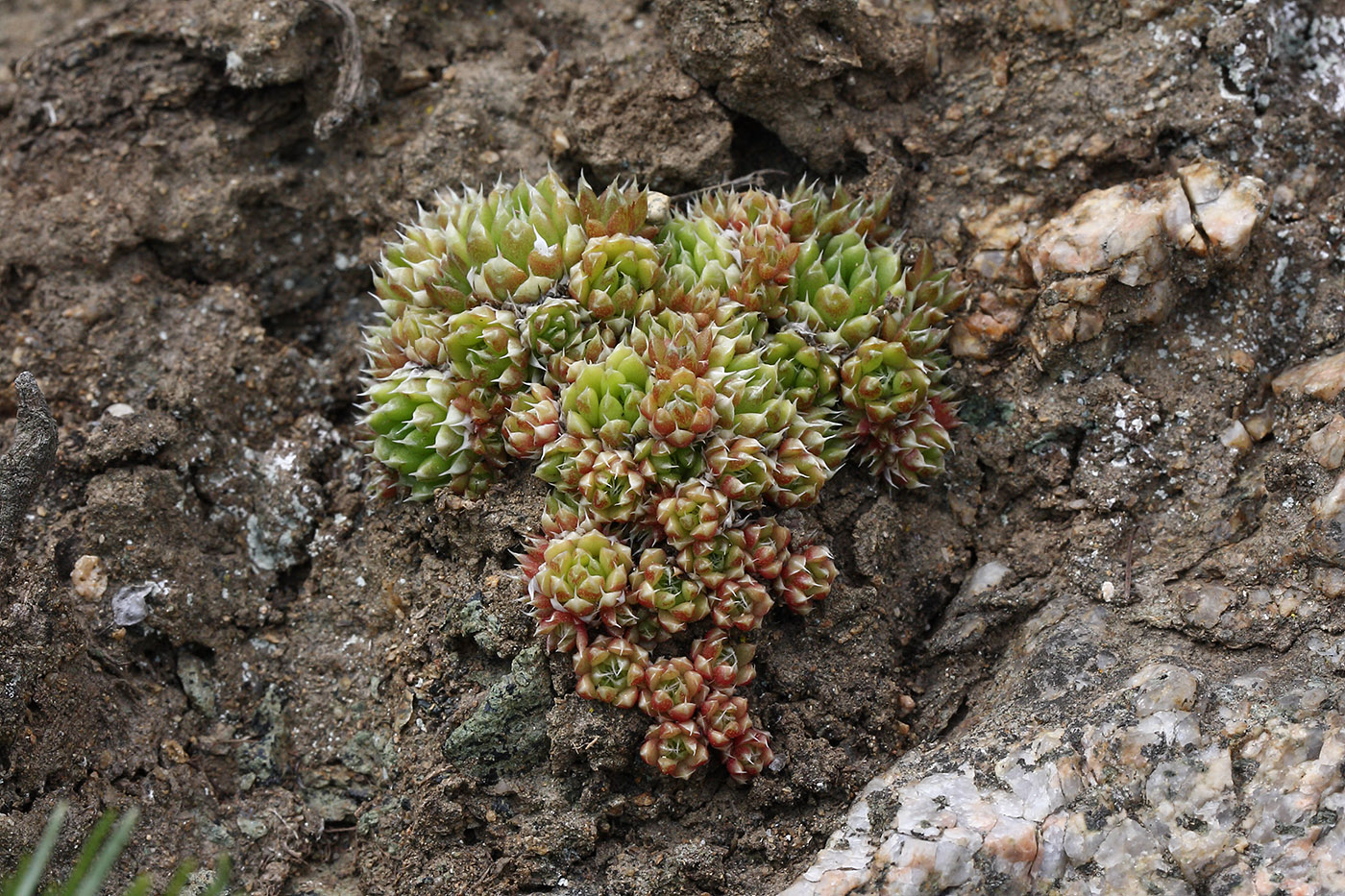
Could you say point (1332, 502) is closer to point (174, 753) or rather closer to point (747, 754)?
point (747, 754)

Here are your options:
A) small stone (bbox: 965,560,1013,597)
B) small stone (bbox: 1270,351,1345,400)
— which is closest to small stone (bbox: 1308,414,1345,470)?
small stone (bbox: 1270,351,1345,400)

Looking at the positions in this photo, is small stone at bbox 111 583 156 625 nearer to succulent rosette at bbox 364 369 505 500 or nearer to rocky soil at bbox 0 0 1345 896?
rocky soil at bbox 0 0 1345 896

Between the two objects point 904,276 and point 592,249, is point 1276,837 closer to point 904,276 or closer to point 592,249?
point 904,276

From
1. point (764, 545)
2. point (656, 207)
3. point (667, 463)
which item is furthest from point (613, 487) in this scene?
point (656, 207)

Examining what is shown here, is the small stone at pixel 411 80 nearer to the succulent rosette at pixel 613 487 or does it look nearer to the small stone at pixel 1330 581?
the succulent rosette at pixel 613 487

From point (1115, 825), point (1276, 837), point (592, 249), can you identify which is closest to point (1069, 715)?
point (1115, 825)

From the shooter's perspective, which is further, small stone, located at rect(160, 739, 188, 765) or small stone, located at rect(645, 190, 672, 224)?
small stone, located at rect(645, 190, 672, 224)
